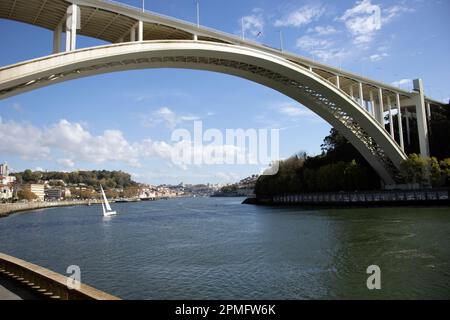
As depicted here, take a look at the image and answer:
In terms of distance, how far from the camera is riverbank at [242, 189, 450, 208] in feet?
131

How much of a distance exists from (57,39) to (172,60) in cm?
822

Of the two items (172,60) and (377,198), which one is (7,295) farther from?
(377,198)

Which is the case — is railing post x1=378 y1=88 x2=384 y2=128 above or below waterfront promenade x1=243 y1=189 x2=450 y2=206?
above

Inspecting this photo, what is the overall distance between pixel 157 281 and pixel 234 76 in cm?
2347

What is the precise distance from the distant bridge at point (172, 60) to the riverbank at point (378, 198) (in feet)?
13.1

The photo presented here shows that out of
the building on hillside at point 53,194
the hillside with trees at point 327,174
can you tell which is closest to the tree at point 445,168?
the hillside with trees at point 327,174

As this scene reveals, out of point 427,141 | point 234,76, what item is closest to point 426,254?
point 234,76

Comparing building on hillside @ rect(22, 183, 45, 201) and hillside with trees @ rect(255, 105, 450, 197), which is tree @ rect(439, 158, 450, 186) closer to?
hillside with trees @ rect(255, 105, 450, 197)

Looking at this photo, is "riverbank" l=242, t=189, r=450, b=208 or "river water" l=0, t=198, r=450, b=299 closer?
"river water" l=0, t=198, r=450, b=299

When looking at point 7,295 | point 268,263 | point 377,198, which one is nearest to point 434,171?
point 377,198

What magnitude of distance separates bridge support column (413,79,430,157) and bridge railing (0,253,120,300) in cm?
4681

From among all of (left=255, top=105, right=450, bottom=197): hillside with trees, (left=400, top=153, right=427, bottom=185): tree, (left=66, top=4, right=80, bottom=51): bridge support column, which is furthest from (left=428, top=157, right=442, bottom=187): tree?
(left=66, top=4, right=80, bottom=51): bridge support column
